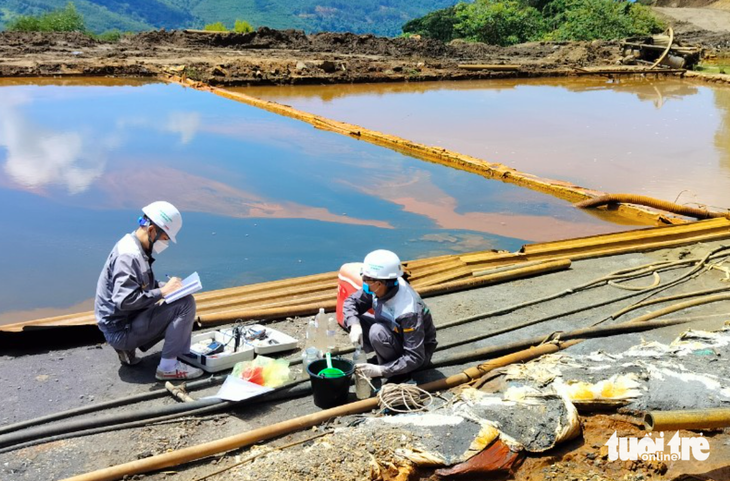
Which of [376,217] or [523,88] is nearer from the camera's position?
[376,217]

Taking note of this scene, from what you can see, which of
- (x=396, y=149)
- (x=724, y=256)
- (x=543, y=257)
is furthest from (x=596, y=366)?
(x=396, y=149)

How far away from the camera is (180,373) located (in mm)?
4320

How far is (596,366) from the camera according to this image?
14.3 ft

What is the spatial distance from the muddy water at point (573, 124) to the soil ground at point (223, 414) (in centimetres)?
582

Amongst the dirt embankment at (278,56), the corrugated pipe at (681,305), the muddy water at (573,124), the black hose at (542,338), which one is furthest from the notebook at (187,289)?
the dirt embankment at (278,56)

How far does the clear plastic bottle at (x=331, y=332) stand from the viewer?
16.2 feet

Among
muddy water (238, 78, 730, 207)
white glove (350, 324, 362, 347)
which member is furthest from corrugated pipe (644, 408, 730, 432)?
muddy water (238, 78, 730, 207)

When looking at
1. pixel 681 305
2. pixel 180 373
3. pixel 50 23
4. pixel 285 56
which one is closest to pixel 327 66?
pixel 285 56

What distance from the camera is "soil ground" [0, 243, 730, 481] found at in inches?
136

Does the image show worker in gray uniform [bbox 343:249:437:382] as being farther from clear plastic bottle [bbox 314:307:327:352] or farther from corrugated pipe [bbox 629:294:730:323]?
corrugated pipe [bbox 629:294:730:323]

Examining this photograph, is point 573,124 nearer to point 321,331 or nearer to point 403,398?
point 321,331

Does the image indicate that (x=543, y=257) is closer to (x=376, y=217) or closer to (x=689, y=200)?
(x=376, y=217)

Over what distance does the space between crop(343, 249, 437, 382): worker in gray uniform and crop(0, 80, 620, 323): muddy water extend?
3288 millimetres

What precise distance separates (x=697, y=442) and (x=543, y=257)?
3.43 meters
